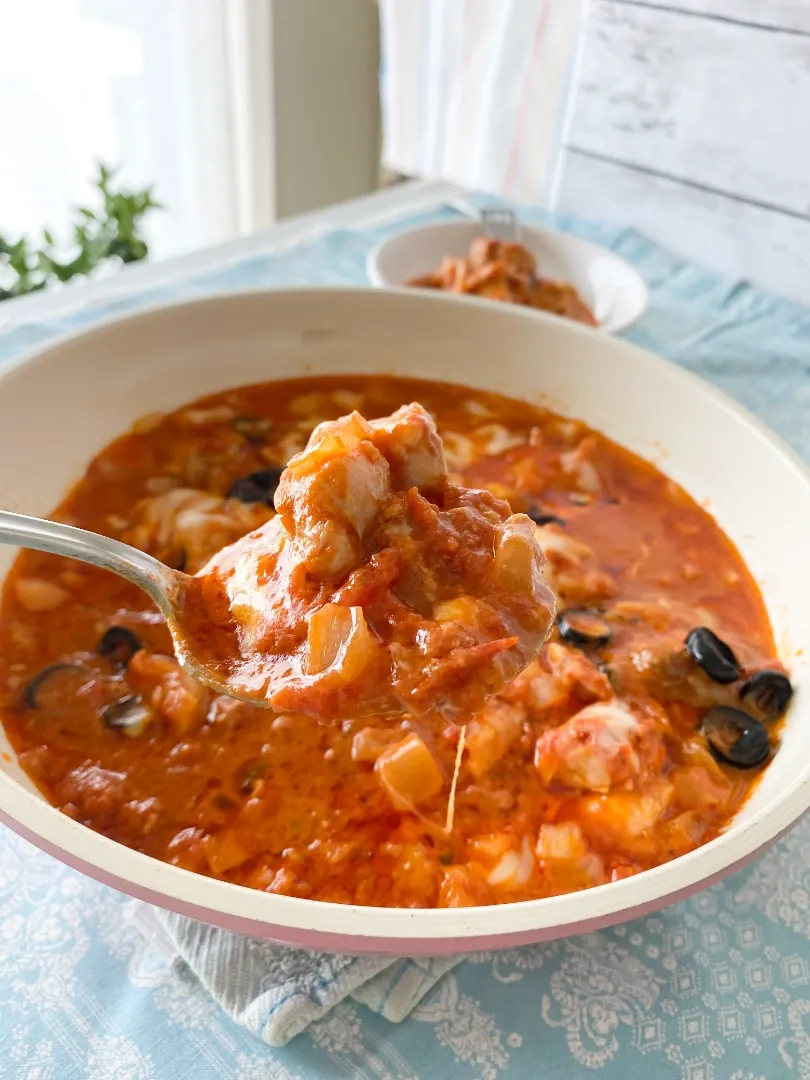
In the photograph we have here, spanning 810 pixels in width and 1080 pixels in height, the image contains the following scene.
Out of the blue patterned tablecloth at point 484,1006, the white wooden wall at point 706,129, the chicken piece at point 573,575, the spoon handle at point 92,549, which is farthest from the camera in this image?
the white wooden wall at point 706,129

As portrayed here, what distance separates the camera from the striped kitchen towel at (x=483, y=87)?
168 inches

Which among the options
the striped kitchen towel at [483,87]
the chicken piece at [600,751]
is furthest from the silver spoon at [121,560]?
the striped kitchen towel at [483,87]

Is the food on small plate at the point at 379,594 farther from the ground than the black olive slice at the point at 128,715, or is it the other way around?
the food on small plate at the point at 379,594

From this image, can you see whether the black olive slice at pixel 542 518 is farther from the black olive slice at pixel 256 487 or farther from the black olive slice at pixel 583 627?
the black olive slice at pixel 256 487

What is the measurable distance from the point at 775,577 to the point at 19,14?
459 cm

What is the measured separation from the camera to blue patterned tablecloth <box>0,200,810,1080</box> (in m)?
1.30

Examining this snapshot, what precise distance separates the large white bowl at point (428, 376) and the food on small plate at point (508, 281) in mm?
421

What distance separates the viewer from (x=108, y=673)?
70.0 inches

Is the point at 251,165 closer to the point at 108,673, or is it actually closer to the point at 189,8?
the point at 189,8

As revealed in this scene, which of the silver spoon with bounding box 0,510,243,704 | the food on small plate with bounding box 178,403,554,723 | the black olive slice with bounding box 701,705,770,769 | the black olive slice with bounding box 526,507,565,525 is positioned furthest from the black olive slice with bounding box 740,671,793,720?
the silver spoon with bounding box 0,510,243,704

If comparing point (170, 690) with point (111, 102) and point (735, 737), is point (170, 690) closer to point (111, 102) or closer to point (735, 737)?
point (735, 737)

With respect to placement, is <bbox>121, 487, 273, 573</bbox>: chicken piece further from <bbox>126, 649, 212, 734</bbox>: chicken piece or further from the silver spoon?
the silver spoon

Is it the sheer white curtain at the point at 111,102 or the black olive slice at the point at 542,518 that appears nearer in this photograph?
the black olive slice at the point at 542,518

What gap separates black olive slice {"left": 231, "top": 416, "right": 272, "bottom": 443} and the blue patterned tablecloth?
3.87 ft
